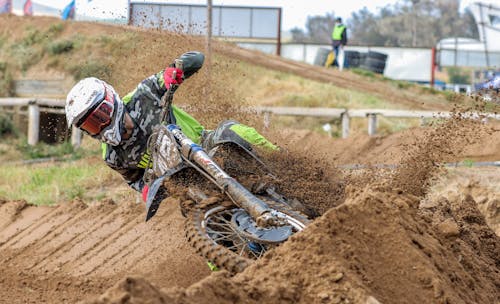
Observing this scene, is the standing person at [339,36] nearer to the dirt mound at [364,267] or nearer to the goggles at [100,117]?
the goggles at [100,117]

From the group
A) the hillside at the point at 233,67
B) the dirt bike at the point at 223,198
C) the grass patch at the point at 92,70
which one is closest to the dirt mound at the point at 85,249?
the dirt bike at the point at 223,198

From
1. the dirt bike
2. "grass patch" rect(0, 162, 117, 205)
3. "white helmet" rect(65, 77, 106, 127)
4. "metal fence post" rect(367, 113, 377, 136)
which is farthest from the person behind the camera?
"metal fence post" rect(367, 113, 377, 136)

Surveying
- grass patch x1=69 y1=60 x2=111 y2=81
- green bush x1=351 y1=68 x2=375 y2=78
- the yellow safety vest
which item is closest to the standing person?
the yellow safety vest

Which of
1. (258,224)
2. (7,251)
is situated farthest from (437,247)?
(7,251)

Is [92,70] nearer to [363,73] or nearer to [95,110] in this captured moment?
[95,110]

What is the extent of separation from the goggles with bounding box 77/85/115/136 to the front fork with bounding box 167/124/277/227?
1.56ft

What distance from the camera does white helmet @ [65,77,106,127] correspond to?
19.5 feet

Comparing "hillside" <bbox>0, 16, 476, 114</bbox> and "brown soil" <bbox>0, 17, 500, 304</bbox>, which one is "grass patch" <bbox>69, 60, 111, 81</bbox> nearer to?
"hillside" <bbox>0, 16, 476, 114</bbox>

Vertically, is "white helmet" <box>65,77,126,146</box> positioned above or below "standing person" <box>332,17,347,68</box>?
below

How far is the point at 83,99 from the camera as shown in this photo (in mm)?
5980

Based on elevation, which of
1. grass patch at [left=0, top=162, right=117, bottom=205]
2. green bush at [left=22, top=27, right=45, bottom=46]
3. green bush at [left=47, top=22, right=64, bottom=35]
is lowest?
grass patch at [left=0, top=162, right=117, bottom=205]

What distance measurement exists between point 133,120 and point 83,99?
692 mm

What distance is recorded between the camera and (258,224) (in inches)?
199

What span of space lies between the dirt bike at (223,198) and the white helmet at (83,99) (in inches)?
21.5
